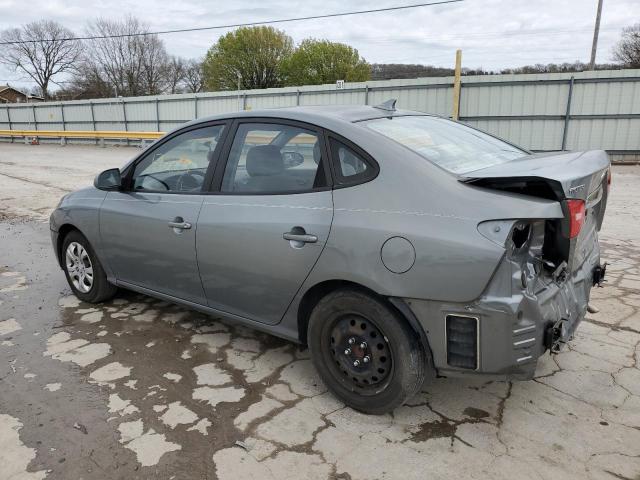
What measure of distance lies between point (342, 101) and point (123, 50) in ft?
165

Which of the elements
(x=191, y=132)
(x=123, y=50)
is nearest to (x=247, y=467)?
(x=191, y=132)

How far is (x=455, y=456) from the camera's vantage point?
2.41 m

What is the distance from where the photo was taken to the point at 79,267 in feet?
14.5

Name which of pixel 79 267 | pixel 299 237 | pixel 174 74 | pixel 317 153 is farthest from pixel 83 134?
pixel 174 74

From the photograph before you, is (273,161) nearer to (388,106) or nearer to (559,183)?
(388,106)

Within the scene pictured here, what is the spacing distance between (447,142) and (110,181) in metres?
2.50

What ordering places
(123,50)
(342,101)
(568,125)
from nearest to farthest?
(568,125), (342,101), (123,50)

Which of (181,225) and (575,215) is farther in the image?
(181,225)

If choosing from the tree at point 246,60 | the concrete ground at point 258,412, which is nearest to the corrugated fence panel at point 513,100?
the concrete ground at point 258,412

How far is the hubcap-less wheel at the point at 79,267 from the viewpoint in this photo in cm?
434

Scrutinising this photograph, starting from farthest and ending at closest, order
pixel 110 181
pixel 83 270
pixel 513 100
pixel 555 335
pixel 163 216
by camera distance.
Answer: pixel 513 100 < pixel 83 270 < pixel 110 181 < pixel 163 216 < pixel 555 335

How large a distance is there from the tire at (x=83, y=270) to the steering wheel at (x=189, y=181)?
3.88 ft

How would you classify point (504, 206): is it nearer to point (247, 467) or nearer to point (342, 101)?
point (247, 467)

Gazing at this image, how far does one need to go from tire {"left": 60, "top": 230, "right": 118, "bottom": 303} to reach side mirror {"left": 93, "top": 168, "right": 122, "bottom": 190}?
608 mm
